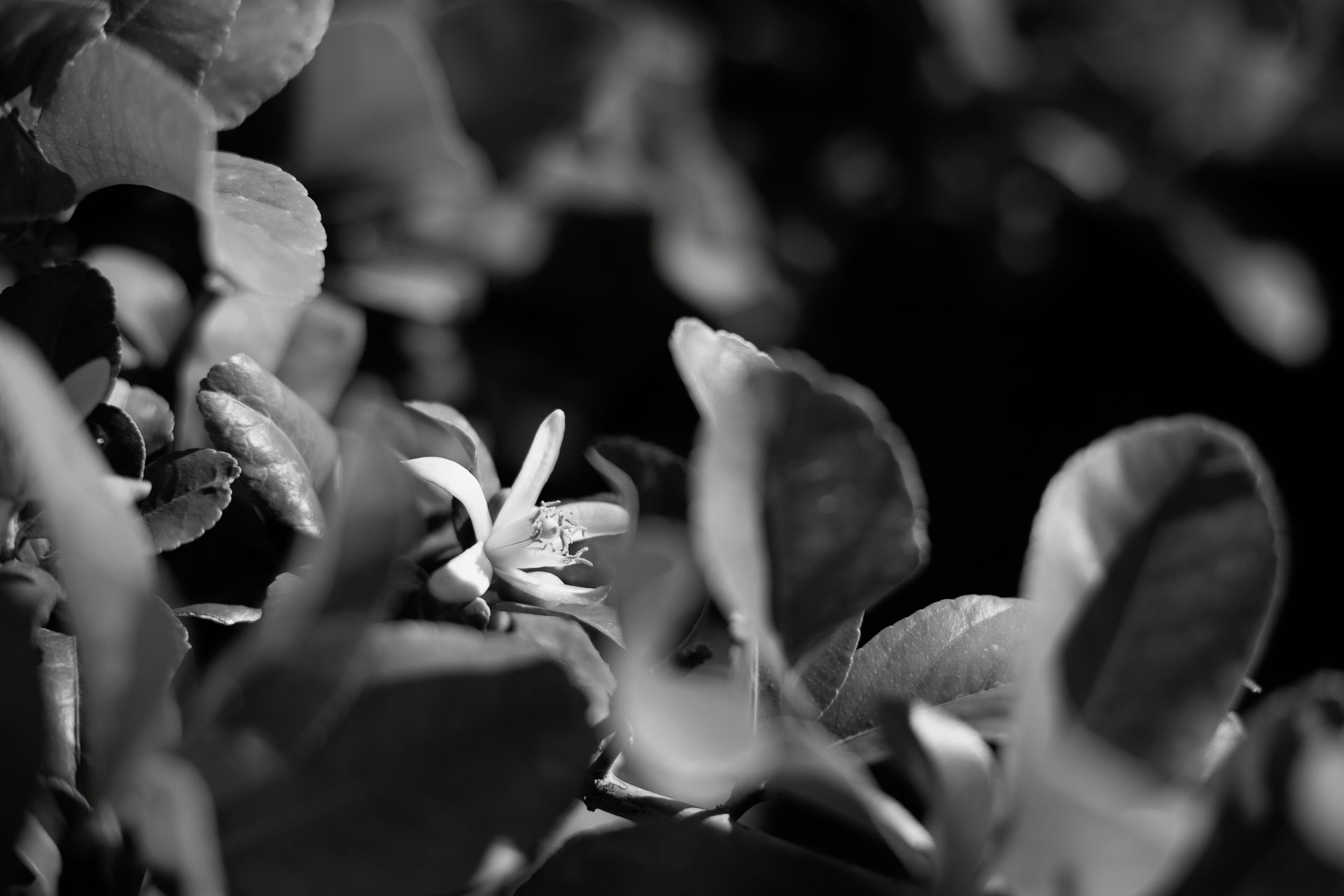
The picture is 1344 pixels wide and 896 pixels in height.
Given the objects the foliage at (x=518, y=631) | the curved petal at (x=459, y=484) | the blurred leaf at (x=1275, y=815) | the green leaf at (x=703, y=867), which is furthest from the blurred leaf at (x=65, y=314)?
the blurred leaf at (x=1275, y=815)

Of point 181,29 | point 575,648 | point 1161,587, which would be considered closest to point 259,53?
point 181,29

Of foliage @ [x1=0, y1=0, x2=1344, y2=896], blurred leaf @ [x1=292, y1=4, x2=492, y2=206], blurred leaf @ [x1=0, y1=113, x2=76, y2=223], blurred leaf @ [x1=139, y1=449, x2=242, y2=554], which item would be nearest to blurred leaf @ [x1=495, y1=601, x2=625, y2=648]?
foliage @ [x1=0, y1=0, x2=1344, y2=896]

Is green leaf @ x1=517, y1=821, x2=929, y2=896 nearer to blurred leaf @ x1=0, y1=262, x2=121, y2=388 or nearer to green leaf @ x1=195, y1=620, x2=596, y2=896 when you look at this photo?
green leaf @ x1=195, y1=620, x2=596, y2=896

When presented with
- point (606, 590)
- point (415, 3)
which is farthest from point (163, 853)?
point (415, 3)

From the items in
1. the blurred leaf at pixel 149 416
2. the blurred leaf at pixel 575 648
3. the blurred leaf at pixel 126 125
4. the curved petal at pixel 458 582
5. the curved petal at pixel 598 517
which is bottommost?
the blurred leaf at pixel 575 648

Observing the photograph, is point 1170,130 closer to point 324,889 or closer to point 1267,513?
point 1267,513

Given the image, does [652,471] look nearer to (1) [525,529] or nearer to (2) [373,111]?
(1) [525,529]

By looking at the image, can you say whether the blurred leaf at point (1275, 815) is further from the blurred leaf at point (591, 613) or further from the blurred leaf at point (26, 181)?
the blurred leaf at point (26, 181)
